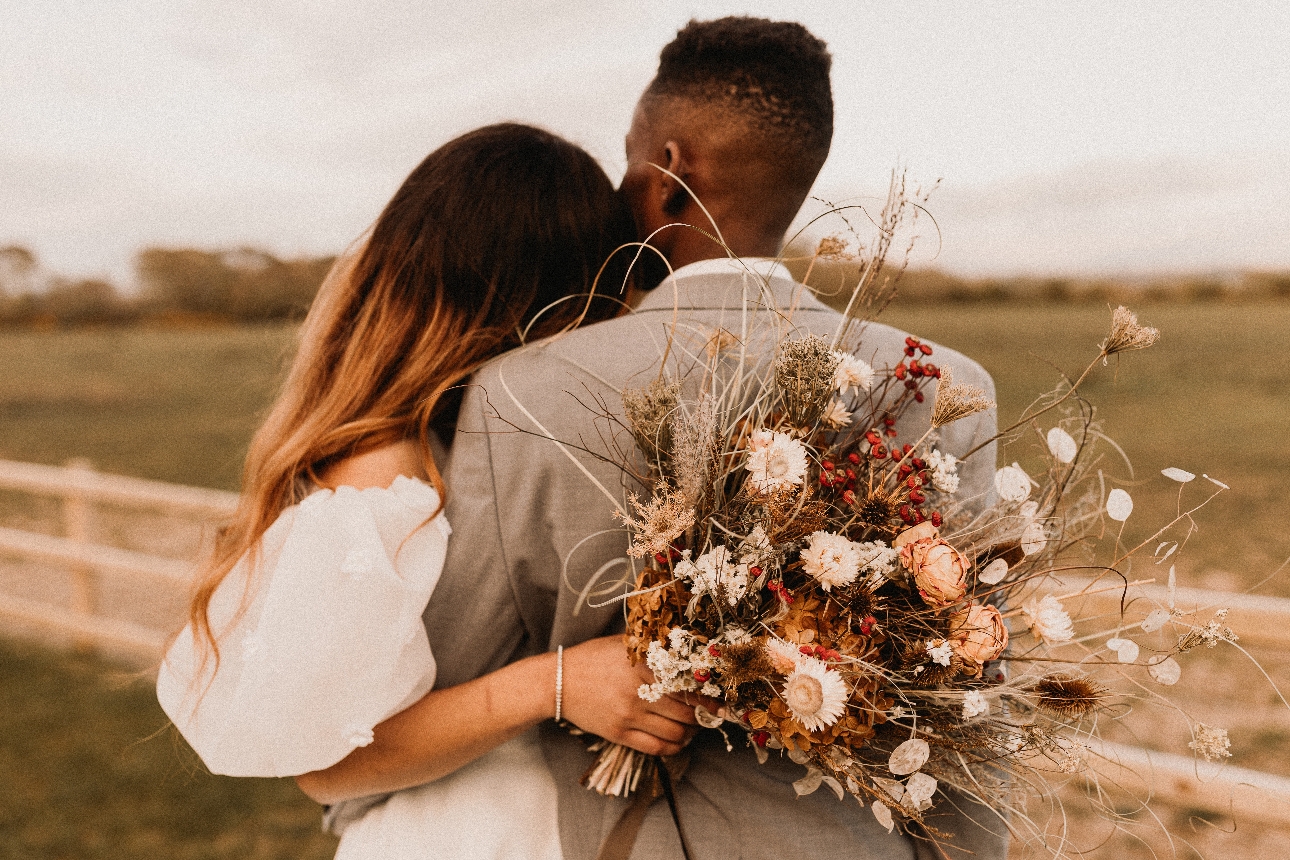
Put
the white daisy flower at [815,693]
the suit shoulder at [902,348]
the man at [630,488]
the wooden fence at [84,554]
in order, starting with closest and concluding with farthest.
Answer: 1. the white daisy flower at [815,693]
2. the man at [630,488]
3. the suit shoulder at [902,348]
4. the wooden fence at [84,554]

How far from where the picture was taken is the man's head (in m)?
1.68

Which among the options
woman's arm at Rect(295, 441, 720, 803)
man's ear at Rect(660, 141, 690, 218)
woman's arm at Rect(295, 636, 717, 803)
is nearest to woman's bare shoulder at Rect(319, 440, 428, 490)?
woman's arm at Rect(295, 441, 720, 803)

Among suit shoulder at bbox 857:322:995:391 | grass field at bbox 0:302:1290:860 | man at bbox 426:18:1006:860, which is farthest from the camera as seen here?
A: grass field at bbox 0:302:1290:860

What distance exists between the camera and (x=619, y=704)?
4.47 feet

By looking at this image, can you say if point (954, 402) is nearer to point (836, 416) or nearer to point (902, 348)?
point (836, 416)

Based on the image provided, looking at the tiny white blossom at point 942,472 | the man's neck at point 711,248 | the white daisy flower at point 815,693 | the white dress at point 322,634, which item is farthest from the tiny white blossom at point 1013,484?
the white dress at point 322,634

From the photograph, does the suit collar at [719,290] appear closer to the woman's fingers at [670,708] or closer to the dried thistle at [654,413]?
the dried thistle at [654,413]

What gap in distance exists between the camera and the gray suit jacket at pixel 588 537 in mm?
1411

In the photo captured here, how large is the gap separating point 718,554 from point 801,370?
10.7 inches

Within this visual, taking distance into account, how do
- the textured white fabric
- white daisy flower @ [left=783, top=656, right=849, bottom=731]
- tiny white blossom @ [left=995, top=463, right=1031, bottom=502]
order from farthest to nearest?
1. the textured white fabric
2. tiny white blossom @ [left=995, top=463, right=1031, bottom=502]
3. white daisy flower @ [left=783, top=656, right=849, bottom=731]

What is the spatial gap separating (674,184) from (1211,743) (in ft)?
4.24

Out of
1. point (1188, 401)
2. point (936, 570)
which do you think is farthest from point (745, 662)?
point (1188, 401)

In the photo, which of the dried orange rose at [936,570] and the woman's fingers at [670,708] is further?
the woman's fingers at [670,708]

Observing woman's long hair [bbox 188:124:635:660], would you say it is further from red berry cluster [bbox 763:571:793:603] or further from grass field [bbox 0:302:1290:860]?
red berry cluster [bbox 763:571:793:603]
